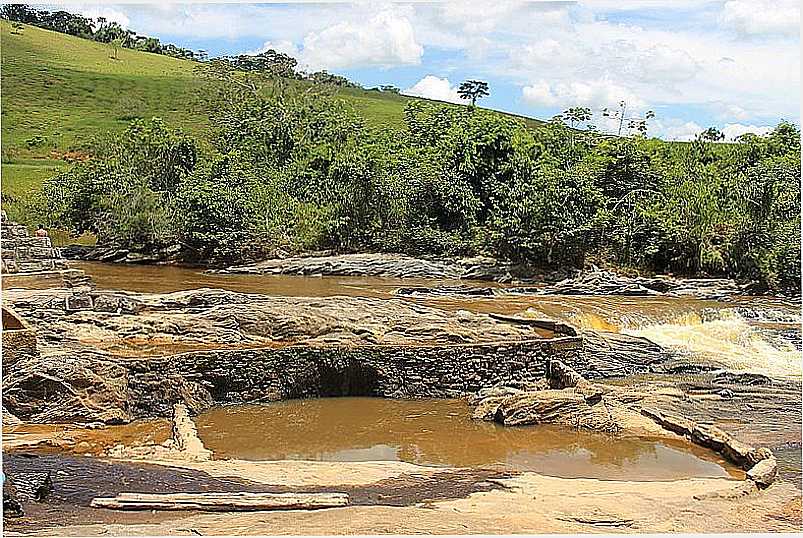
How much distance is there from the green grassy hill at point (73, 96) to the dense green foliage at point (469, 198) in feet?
33.4

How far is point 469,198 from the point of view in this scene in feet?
82.5

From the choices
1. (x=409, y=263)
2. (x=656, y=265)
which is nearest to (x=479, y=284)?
(x=409, y=263)

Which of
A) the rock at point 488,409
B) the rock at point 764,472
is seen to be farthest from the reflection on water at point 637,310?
the rock at point 764,472

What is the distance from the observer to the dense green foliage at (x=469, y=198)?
71.8 feet

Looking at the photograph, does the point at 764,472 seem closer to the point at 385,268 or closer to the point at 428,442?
the point at 428,442

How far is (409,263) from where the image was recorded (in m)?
23.3

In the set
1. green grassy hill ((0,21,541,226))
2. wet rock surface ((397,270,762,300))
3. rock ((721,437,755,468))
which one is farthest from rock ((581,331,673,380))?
green grassy hill ((0,21,541,226))

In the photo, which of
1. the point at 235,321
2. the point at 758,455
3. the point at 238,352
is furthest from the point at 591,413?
the point at 235,321

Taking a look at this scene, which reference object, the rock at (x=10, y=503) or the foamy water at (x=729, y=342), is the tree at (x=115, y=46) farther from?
the rock at (x=10, y=503)

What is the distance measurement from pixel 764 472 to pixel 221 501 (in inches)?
179

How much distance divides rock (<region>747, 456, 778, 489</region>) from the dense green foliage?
14027 millimetres

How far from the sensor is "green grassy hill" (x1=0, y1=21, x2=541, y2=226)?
3991cm

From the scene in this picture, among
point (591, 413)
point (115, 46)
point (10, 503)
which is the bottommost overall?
point (591, 413)

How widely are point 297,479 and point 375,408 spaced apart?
12.8ft
